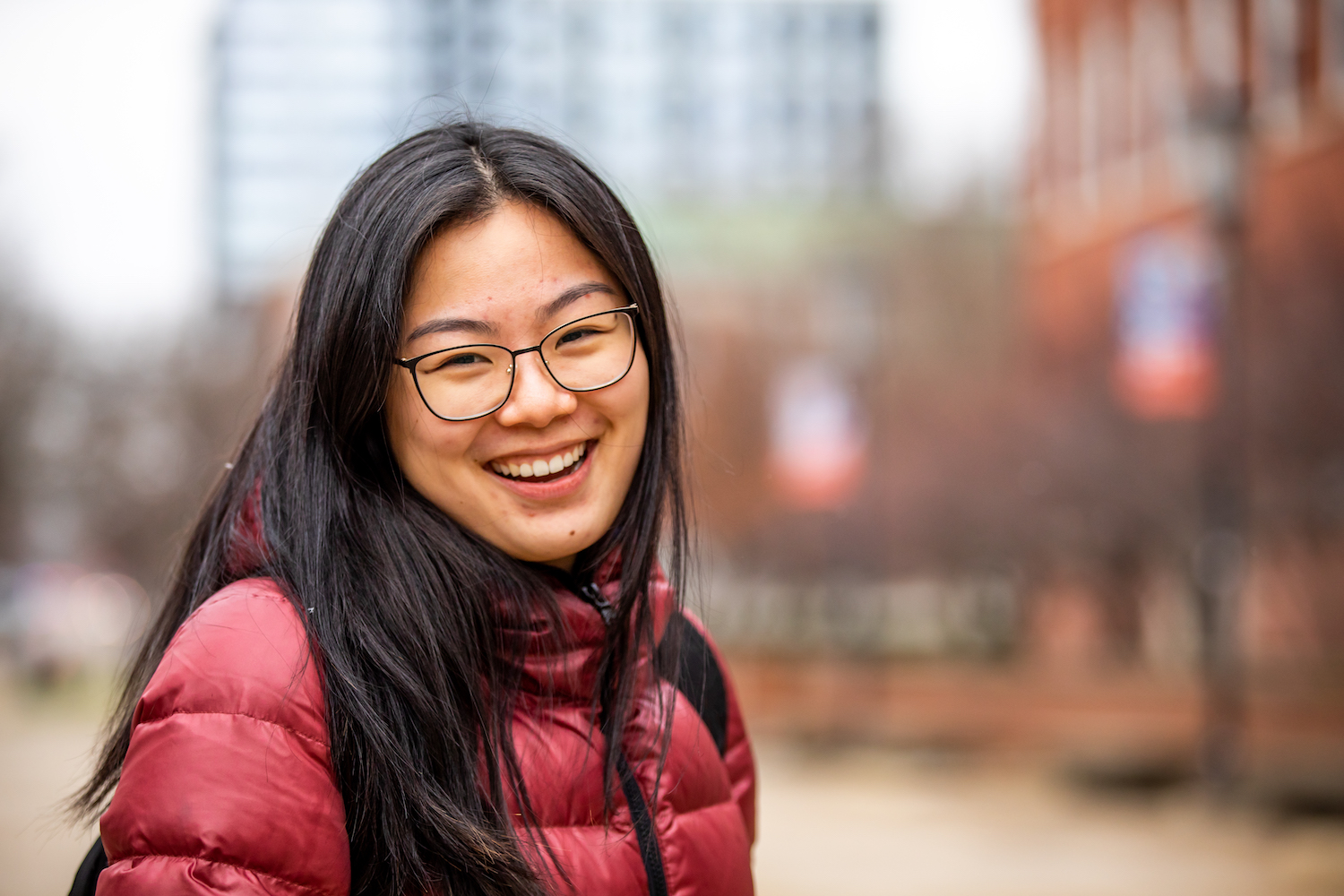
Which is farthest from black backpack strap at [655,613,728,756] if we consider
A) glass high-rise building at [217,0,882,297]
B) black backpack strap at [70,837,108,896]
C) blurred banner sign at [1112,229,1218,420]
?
glass high-rise building at [217,0,882,297]

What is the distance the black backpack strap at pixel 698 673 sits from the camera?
1758 mm

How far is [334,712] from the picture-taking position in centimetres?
138

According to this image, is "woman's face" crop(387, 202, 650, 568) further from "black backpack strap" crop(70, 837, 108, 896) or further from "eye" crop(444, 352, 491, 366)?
"black backpack strap" crop(70, 837, 108, 896)

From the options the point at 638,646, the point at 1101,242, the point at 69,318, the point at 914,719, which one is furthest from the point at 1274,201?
the point at 638,646

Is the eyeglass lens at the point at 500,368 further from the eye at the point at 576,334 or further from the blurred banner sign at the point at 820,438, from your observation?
the blurred banner sign at the point at 820,438

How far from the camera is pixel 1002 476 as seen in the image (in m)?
17.8

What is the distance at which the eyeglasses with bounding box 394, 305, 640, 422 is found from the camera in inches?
59.6

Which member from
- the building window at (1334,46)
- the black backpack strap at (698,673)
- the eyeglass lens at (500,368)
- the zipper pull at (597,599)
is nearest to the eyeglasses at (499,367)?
the eyeglass lens at (500,368)

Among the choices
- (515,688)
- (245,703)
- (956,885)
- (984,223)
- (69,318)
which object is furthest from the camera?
(984,223)

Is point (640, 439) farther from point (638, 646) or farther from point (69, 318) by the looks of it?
point (69, 318)

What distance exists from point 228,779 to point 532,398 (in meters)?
0.56

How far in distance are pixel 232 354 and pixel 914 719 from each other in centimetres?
1277

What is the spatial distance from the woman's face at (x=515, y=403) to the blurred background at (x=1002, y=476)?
0.27m

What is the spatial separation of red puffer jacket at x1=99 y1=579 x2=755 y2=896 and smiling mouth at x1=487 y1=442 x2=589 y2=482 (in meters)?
0.17
